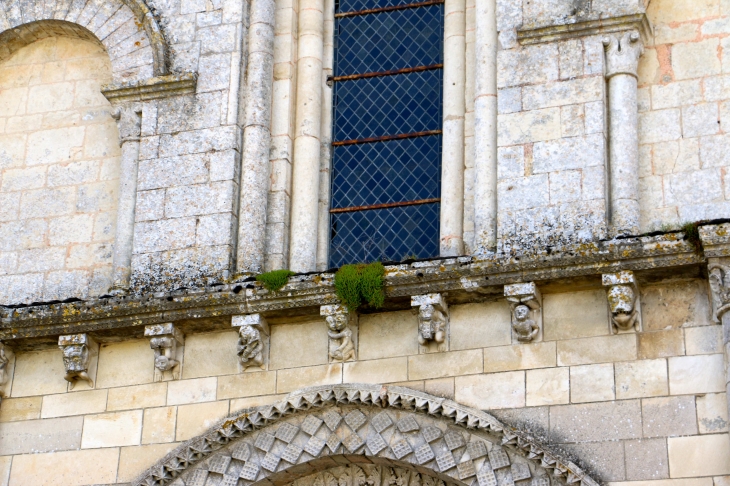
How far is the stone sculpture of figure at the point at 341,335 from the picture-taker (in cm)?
1045

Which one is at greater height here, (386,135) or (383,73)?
(383,73)

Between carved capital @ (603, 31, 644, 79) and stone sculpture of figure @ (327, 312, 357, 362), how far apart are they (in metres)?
2.57

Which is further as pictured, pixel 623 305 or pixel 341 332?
pixel 341 332

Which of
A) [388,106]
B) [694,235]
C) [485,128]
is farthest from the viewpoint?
[388,106]

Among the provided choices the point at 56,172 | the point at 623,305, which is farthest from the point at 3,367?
the point at 623,305

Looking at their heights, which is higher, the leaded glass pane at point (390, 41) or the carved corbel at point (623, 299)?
the leaded glass pane at point (390, 41)

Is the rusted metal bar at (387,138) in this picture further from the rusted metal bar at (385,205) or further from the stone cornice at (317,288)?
the stone cornice at (317,288)

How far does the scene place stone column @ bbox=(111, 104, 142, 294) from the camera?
1141 cm

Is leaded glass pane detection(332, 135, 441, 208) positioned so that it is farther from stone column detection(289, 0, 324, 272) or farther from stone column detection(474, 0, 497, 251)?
stone column detection(474, 0, 497, 251)

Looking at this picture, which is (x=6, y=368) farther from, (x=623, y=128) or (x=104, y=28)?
(x=623, y=128)

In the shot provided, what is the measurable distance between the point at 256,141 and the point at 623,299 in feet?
10.5

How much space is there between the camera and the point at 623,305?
983 cm

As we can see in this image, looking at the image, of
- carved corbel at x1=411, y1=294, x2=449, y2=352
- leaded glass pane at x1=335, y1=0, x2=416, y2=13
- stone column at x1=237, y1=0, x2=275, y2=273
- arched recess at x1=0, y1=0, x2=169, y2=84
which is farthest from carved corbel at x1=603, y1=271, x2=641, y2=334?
arched recess at x1=0, y1=0, x2=169, y2=84

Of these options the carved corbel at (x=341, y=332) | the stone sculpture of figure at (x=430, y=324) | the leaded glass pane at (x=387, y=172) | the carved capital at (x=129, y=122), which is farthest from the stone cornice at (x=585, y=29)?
the carved capital at (x=129, y=122)
